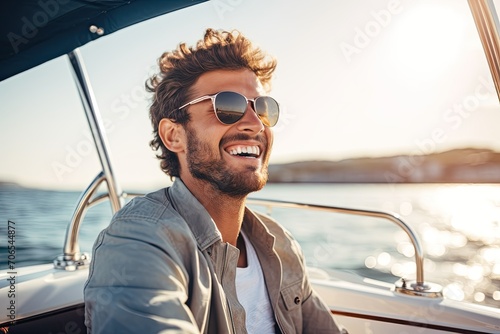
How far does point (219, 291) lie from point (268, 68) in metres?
0.95

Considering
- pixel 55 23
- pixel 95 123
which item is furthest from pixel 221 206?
pixel 95 123

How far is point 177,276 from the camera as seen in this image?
3.60 feet

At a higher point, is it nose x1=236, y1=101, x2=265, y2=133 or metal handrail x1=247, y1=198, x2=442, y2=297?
nose x1=236, y1=101, x2=265, y2=133

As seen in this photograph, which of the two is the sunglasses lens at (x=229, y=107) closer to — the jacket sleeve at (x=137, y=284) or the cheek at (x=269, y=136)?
the cheek at (x=269, y=136)

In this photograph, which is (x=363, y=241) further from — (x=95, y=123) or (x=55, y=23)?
(x=55, y=23)

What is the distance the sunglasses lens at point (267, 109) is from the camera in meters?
1.57

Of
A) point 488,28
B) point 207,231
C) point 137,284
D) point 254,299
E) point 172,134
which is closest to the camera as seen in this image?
point 137,284

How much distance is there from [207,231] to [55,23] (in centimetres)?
77

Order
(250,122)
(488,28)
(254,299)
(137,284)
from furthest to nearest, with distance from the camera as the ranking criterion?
(250,122)
(254,299)
(488,28)
(137,284)

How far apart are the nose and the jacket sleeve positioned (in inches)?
19.7

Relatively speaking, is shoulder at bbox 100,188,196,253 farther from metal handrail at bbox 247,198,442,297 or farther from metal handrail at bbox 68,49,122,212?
metal handrail at bbox 247,198,442,297

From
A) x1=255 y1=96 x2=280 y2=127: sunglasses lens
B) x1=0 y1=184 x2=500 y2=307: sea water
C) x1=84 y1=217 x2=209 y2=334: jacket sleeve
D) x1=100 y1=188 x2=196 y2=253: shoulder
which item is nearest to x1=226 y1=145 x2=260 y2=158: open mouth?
x1=255 y1=96 x2=280 y2=127: sunglasses lens

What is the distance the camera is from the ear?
1615mm

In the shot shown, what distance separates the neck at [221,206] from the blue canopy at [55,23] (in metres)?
0.58
